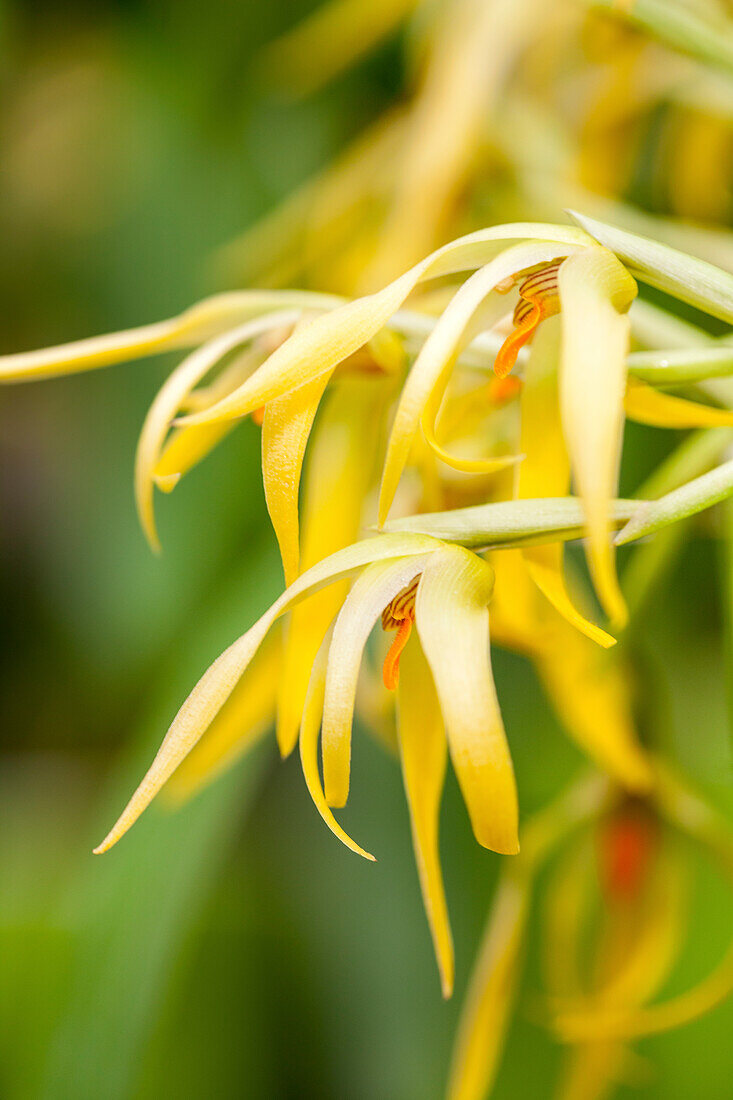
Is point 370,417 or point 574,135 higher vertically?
point 574,135

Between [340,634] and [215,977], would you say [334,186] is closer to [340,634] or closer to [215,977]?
[340,634]

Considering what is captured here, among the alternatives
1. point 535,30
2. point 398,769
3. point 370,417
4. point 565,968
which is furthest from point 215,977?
point 535,30

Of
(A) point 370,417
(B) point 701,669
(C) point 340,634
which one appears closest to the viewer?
(C) point 340,634

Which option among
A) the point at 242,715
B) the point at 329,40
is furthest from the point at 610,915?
the point at 329,40

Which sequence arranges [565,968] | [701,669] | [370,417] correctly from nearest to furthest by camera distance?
[370,417]
[565,968]
[701,669]

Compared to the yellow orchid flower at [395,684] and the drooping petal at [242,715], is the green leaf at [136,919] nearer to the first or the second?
the drooping petal at [242,715]

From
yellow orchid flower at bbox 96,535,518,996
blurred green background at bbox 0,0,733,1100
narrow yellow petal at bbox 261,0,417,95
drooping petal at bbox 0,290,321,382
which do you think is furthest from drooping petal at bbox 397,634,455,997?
narrow yellow petal at bbox 261,0,417,95
